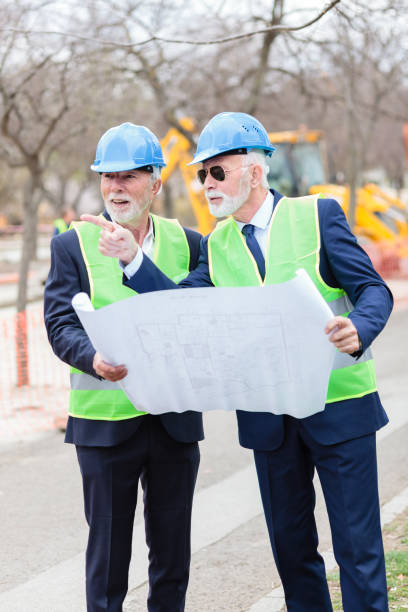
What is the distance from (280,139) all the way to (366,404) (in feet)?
67.6

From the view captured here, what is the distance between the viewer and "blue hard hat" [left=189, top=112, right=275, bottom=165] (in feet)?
10.6

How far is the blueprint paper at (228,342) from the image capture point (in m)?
2.81

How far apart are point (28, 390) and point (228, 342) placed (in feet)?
26.2

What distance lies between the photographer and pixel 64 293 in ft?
10.9

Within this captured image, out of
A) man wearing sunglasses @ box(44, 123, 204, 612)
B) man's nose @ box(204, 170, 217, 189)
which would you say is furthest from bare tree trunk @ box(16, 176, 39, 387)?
man's nose @ box(204, 170, 217, 189)

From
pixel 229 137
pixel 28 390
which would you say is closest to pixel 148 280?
pixel 229 137

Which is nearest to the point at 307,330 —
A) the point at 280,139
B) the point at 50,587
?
the point at 50,587

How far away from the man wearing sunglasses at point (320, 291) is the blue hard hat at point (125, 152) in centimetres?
20

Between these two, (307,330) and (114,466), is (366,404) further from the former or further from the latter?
(114,466)

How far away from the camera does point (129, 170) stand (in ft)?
10.8

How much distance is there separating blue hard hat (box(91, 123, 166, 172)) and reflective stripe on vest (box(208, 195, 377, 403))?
45 cm

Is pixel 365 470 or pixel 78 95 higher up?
pixel 78 95

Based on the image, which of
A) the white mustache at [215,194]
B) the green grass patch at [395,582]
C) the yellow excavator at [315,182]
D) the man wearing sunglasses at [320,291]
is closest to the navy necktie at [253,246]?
the man wearing sunglasses at [320,291]

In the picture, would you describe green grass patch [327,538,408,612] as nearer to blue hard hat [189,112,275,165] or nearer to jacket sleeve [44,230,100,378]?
jacket sleeve [44,230,100,378]
